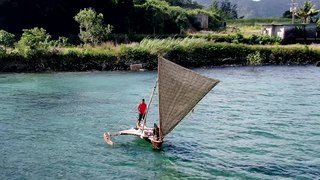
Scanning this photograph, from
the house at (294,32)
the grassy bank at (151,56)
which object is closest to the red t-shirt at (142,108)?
the grassy bank at (151,56)

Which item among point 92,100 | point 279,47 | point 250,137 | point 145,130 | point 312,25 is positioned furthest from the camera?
point 312,25

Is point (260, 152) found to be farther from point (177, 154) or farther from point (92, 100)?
point (92, 100)

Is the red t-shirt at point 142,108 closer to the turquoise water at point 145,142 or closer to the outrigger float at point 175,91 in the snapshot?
the turquoise water at point 145,142

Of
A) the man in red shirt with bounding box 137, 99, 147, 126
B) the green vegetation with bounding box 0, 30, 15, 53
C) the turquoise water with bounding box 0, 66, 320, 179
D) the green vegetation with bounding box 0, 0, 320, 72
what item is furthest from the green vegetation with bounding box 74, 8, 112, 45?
the man in red shirt with bounding box 137, 99, 147, 126

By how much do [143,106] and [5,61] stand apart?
37152 mm

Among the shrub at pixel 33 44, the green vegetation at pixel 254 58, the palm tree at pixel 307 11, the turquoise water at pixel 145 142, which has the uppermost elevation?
the palm tree at pixel 307 11

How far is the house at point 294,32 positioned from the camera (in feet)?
277

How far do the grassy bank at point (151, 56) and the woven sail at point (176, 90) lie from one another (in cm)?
3903

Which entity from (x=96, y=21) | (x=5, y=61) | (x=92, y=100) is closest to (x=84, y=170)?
(x=92, y=100)

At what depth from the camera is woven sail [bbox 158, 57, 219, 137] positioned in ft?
80.3

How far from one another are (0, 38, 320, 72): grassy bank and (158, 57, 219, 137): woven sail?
39.0m

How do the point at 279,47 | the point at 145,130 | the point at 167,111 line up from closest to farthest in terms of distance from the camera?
the point at 167,111, the point at 145,130, the point at 279,47

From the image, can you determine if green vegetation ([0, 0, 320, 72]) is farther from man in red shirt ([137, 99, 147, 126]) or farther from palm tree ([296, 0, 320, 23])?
man in red shirt ([137, 99, 147, 126])

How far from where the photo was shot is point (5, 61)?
60469 millimetres
